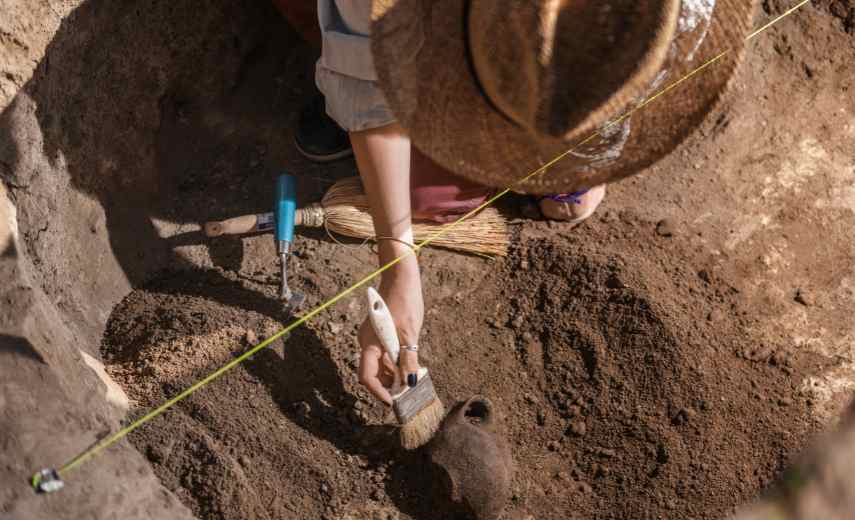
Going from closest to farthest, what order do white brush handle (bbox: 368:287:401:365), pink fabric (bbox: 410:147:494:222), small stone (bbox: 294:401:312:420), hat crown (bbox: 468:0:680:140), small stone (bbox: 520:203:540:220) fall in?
hat crown (bbox: 468:0:680:140)
white brush handle (bbox: 368:287:401:365)
small stone (bbox: 294:401:312:420)
pink fabric (bbox: 410:147:494:222)
small stone (bbox: 520:203:540:220)

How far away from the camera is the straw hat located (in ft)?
3.46

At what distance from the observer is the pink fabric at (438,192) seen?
193cm

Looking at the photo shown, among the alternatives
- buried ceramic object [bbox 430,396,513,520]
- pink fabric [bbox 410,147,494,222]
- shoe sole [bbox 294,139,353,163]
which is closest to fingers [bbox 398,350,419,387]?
buried ceramic object [bbox 430,396,513,520]

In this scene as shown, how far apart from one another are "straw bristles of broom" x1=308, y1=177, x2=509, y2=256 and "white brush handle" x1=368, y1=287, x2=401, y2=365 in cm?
39

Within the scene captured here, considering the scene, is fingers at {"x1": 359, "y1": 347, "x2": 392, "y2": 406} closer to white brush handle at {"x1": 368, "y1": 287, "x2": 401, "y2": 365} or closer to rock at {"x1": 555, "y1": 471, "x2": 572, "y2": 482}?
white brush handle at {"x1": 368, "y1": 287, "x2": 401, "y2": 365}

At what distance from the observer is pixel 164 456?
4.97ft

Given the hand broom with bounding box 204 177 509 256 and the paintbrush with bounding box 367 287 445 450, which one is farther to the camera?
the hand broom with bounding box 204 177 509 256

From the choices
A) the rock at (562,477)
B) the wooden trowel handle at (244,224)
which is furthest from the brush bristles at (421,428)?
the wooden trowel handle at (244,224)

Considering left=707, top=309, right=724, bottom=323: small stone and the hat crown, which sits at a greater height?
the hat crown

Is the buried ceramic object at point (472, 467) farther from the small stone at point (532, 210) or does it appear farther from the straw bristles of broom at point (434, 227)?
the small stone at point (532, 210)

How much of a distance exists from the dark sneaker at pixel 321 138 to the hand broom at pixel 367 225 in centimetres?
15

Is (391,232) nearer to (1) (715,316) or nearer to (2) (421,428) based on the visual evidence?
(2) (421,428)

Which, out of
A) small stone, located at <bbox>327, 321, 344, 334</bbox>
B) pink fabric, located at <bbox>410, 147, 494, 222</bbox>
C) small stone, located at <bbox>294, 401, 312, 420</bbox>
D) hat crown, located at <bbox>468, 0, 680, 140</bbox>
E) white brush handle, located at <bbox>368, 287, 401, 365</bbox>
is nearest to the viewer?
hat crown, located at <bbox>468, 0, 680, 140</bbox>

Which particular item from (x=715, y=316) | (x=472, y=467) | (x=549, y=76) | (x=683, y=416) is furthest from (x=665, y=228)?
(x=549, y=76)
